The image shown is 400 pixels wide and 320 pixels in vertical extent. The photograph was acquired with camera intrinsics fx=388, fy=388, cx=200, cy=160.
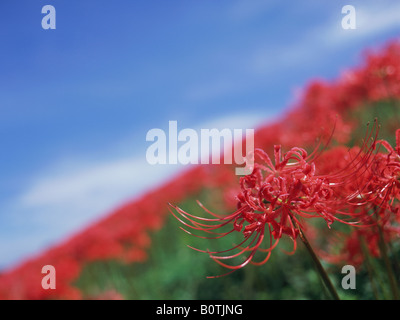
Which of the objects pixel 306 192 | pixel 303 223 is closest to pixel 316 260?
pixel 306 192

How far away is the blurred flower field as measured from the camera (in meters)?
1.05

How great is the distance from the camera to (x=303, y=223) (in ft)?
4.33

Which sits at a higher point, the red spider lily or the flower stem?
the red spider lily

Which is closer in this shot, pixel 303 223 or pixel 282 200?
pixel 282 200

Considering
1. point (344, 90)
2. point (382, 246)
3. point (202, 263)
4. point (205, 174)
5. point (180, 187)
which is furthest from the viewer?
point (180, 187)

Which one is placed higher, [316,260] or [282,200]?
[282,200]

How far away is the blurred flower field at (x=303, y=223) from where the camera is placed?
105 cm

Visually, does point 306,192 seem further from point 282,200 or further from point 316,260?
point 316,260

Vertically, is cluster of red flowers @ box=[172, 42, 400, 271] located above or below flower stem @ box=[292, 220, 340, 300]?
A: above

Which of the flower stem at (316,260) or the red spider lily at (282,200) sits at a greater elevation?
the red spider lily at (282,200)

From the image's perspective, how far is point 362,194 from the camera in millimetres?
1103
